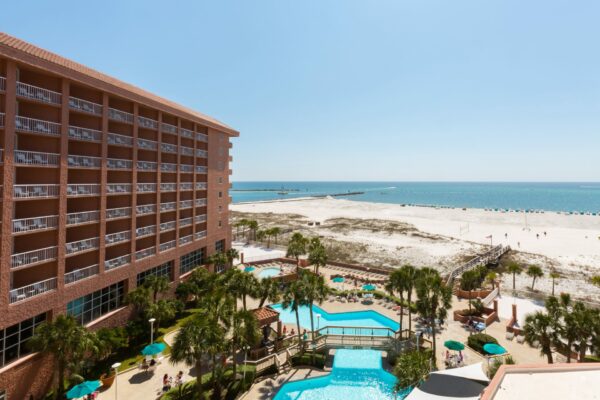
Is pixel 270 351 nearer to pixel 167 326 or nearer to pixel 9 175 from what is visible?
pixel 167 326

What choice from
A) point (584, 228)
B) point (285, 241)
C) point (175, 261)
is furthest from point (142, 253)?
point (584, 228)

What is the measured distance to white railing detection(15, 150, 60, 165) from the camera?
2142cm

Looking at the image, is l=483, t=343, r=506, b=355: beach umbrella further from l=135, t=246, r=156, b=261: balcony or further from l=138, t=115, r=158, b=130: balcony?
l=138, t=115, r=158, b=130: balcony

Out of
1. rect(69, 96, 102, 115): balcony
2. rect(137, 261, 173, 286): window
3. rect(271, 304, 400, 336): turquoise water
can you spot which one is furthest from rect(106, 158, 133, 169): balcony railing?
rect(271, 304, 400, 336): turquoise water

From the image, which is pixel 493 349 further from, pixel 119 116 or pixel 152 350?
pixel 119 116

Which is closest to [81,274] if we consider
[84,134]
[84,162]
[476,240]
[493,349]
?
[84,162]

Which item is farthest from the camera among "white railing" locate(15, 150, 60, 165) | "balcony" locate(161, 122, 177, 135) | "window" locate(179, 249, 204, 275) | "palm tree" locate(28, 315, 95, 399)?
"window" locate(179, 249, 204, 275)

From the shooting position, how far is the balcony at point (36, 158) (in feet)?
70.3

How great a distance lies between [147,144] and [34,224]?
14240 mm

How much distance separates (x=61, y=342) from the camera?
19.8 m

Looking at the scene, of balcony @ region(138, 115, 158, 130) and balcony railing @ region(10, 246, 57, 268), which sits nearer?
balcony railing @ region(10, 246, 57, 268)

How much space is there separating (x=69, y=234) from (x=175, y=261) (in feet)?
42.3

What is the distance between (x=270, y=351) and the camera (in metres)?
27.0

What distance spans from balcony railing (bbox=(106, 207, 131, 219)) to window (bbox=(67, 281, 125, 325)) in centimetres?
681
